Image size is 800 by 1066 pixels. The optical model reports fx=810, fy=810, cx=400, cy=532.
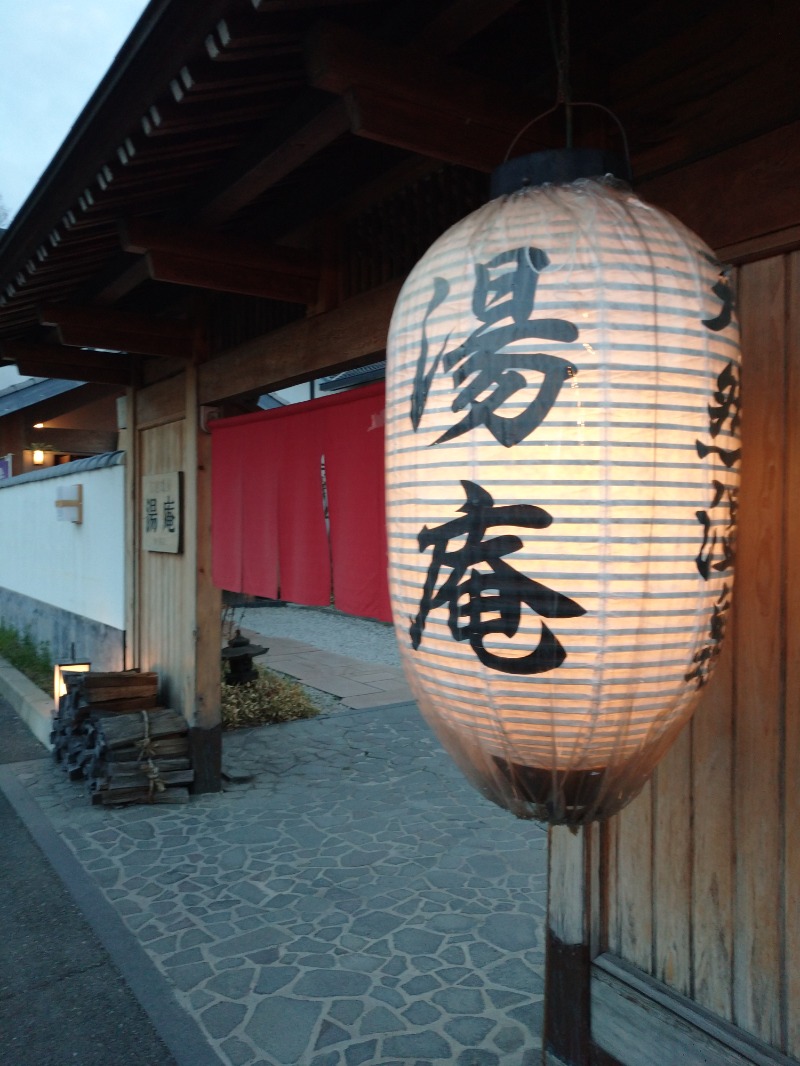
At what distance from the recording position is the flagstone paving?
4.17 m

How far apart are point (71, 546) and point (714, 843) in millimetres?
10234

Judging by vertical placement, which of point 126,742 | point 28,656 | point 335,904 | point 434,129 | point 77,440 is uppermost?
point 77,440

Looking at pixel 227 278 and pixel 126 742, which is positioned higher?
pixel 227 278

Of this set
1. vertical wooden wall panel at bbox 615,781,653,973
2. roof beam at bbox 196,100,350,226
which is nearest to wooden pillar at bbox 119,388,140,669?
roof beam at bbox 196,100,350,226

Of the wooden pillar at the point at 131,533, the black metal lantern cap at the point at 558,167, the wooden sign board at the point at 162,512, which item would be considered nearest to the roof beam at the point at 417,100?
the black metal lantern cap at the point at 558,167

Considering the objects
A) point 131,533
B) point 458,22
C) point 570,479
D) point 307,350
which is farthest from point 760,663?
point 131,533

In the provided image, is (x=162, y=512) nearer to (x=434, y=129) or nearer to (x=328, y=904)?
(x=328, y=904)

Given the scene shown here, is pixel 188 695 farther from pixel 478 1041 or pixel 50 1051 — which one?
pixel 478 1041

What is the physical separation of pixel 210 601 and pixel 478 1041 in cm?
446

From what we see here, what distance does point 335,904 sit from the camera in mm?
5492

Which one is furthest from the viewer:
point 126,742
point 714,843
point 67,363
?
point 67,363

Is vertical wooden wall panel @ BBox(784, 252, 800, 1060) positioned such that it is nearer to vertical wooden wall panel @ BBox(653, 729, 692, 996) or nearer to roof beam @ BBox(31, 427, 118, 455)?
vertical wooden wall panel @ BBox(653, 729, 692, 996)

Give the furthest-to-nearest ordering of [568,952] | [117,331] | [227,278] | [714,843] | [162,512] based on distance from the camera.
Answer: [162,512] < [117,331] < [227,278] < [568,952] < [714,843]

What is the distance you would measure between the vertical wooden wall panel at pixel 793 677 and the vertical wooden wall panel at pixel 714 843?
22 centimetres
